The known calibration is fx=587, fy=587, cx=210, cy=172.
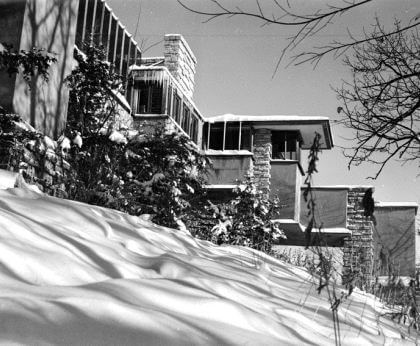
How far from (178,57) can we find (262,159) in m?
4.14

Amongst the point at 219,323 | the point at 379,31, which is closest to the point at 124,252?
the point at 219,323

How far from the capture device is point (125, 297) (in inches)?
72.5

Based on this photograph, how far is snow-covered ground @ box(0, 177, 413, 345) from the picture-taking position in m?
1.51

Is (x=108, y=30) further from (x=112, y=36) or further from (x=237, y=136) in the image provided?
(x=237, y=136)

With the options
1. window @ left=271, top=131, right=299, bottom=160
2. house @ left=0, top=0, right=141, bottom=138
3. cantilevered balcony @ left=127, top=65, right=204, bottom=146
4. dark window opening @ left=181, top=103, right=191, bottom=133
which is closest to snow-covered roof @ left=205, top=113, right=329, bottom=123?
window @ left=271, top=131, right=299, bottom=160

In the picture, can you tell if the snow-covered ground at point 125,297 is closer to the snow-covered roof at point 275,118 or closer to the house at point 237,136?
the house at point 237,136

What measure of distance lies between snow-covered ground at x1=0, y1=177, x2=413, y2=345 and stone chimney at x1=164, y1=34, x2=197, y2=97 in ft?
42.0

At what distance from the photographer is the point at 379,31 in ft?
25.6

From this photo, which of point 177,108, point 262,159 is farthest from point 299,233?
point 177,108

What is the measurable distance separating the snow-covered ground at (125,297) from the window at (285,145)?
16.0m

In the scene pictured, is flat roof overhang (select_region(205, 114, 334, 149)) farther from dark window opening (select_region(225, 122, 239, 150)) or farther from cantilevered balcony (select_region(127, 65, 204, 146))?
cantilevered balcony (select_region(127, 65, 204, 146))

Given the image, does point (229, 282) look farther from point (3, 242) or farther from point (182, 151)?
point (182, 151)

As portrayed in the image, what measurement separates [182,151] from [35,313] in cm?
806

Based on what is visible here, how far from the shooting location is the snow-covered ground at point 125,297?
1.51 metres
